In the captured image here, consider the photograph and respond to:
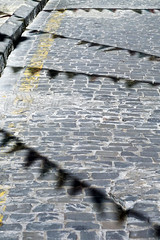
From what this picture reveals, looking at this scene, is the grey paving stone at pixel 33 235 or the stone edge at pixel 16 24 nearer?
the grey paving stone at pixel 33 235

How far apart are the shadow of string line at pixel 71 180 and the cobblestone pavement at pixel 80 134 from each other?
0.19ft

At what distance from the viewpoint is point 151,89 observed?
6.32m

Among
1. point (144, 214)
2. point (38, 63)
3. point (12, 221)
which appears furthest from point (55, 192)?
point (38, 63)

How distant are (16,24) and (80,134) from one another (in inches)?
210

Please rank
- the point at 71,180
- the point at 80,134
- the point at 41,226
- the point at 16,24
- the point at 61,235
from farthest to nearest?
the point at 16,24, the point at 80,134, the point at 71,180, the point at 41,226, the point at 61,235

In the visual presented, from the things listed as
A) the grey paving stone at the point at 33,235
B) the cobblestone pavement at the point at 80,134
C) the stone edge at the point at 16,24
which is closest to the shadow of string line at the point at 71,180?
the cobblestone pavement at the point at 80,134

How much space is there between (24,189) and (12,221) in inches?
18.9

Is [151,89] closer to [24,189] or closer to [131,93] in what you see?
[131,93]

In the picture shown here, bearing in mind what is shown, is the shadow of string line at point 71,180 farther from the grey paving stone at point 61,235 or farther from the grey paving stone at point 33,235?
the grey paving stone at point 33,235

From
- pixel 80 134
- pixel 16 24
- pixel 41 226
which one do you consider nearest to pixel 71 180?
pixel 41 226

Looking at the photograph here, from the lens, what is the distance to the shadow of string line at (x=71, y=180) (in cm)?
354

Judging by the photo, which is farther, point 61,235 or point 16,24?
point 16,24

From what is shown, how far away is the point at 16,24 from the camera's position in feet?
31.0

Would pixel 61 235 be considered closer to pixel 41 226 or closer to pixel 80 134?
pixel 41 226
